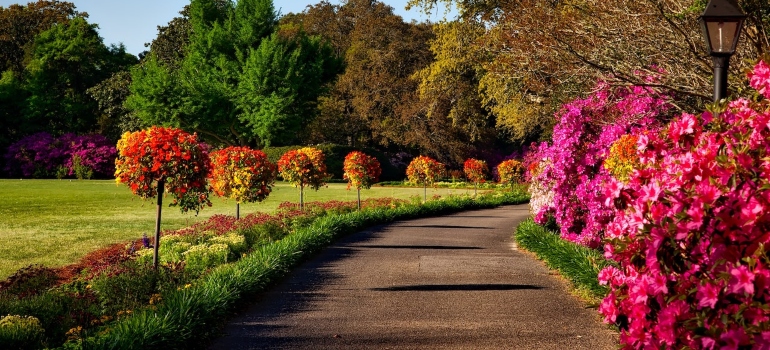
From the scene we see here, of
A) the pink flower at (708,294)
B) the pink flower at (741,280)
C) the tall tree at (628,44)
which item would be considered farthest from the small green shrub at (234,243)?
the pink flower at (741,280)

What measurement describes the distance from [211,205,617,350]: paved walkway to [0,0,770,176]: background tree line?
15.3 metres

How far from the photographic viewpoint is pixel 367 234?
1778 centimetres

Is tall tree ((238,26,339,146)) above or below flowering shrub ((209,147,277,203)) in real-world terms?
above

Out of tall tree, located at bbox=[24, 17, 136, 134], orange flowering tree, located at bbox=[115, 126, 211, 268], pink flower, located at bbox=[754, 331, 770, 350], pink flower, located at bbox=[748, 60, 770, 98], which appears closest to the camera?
pink flower, located at bbox=[754, 331, 770, 350]

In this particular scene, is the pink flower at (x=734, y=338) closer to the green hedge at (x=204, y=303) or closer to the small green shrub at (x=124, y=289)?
the green hedge at (x=204, y=303)

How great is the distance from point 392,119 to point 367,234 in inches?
1365

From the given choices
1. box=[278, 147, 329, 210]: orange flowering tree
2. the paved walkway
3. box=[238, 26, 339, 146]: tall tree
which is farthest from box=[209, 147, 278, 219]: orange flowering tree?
box=[238, 26, 339, 146]: tall tree

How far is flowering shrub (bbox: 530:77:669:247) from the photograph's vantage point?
1321 cm

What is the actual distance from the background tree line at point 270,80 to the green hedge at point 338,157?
98 centimetres

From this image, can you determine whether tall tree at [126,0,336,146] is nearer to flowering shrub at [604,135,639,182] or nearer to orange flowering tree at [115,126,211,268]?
orange flowering tree at [115,126,211,268]

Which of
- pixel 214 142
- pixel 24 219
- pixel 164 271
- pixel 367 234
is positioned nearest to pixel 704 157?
pixel 164 271

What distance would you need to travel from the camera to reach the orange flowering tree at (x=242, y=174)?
19156mm

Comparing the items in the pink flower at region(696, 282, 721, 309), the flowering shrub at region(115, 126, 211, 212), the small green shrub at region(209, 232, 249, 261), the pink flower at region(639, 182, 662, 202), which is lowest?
the small green shrub at region(209, 232, 249, 261)

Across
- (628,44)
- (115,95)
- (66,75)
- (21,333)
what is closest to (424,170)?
(628,44)
